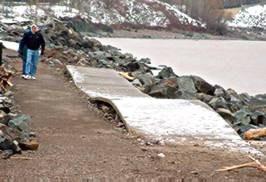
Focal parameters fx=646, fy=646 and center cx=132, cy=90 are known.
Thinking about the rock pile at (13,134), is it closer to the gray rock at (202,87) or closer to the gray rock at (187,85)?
the gray rock at (187,85)

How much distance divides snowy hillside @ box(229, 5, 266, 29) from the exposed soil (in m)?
150

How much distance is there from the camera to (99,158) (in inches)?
325

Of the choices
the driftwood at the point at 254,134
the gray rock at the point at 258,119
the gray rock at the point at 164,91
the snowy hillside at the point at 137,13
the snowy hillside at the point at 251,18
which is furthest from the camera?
the snowy hillside at the point at 251,18

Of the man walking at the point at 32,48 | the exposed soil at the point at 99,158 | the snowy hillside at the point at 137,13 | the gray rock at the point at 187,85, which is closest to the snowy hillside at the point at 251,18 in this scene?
the snowy hillside at the point at 137,13

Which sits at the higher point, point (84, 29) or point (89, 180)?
point (89, 180)

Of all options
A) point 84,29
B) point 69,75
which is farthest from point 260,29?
point 69,75

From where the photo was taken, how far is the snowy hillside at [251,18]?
164375 millimetres

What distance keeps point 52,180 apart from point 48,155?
1.36 metres

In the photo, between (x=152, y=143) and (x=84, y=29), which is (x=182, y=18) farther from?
(x=152, y=143)

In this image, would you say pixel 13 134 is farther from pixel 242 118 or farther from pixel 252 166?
pixel 242 118

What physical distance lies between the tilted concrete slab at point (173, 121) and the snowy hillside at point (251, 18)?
148 metres

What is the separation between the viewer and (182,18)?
143 meters

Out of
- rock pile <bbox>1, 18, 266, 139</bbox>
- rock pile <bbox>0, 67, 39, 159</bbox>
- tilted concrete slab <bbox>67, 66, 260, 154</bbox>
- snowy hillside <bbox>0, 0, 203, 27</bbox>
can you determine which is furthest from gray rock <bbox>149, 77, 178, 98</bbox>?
snowy hillside <bbox>0, 0, 203, 27</bbox>

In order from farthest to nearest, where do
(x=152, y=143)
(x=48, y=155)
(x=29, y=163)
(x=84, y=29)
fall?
(x=84, y=29) → (x=152, y=143) → (x=48, y=155) → (x=29, y=163)
